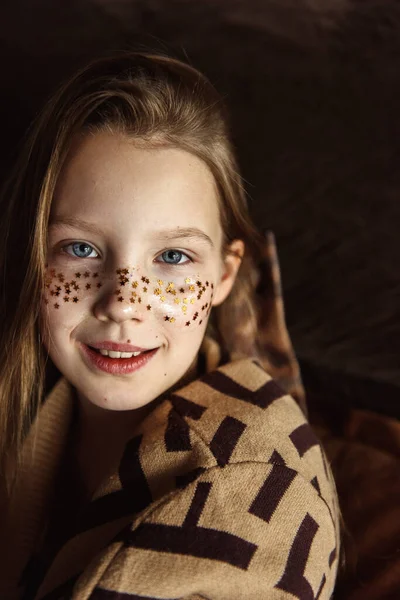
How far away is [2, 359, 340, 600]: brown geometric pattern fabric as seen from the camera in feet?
2.22

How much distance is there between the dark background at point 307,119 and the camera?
114cm

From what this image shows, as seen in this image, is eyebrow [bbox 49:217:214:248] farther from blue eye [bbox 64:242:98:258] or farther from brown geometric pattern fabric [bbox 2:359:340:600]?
brown geometric pattern fabric [bbox 2:359:340:600]

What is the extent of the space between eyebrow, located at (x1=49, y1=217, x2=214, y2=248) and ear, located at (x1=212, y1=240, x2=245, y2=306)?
114 mm

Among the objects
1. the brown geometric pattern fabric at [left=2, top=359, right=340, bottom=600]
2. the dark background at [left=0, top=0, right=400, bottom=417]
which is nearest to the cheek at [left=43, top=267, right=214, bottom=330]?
the brown geometric pattern fabric at [left=2, top=359, right=340, bottom=600]

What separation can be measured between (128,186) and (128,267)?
9cm

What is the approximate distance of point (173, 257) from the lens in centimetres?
82

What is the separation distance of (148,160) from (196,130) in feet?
0.35

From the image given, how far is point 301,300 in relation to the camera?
1191 millimetres

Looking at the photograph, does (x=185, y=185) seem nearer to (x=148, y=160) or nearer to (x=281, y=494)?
(x=148, y=160)

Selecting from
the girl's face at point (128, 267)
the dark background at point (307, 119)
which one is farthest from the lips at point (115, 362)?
the dark background at point (307, 119)

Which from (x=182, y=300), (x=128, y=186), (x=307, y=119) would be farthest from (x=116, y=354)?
(x=307, y=119)

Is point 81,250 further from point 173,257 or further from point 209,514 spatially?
point 209,514

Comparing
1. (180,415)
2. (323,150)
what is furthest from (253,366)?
(323,150)

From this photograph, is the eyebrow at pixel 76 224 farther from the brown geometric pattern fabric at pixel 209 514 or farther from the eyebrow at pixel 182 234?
the brown geometric pattern fabric at pixel 209 514
